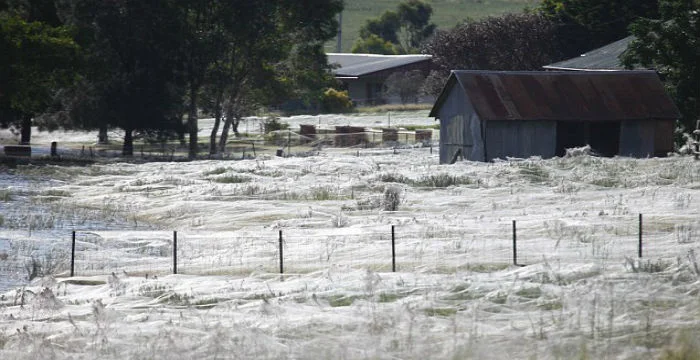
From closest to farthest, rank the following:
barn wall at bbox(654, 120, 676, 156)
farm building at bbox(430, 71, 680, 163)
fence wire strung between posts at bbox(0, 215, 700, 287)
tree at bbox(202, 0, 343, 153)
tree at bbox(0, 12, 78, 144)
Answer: fence wire strung between posts at bbox(0, 215, 700, 287) → farm building at bbox(430, 71, 680, 163) → barn wall at bbox(654, 120, 676, 156) → tree at bbox(0, 12, 78, 144) → tree at bbox(202, 0, 343, 153)

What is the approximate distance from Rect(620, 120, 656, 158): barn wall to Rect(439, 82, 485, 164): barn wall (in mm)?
5143

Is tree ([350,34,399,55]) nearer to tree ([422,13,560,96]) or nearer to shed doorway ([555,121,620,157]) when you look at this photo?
tree ([422,13,560,96])

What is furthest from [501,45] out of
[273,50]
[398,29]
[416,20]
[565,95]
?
[398,29]

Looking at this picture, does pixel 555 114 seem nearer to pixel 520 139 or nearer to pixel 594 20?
pixel 520 139

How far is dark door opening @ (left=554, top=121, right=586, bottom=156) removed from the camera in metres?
42.0

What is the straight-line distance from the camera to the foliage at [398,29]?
5138 inches

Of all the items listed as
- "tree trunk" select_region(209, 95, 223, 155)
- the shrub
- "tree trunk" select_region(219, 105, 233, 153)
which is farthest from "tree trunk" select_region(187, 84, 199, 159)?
the shrub

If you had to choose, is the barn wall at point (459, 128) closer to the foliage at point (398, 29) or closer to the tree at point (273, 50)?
the tree at point (273, 50)

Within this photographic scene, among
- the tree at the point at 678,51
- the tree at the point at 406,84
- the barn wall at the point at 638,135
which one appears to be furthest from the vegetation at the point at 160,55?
the tree at the point at 406,84

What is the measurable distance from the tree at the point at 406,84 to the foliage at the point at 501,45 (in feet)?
33.8

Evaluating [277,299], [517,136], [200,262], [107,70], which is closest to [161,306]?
[277,299]

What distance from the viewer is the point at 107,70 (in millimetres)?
53719

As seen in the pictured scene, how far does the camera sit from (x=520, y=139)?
41.5 m

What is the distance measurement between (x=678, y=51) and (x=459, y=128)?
8.58 meters
